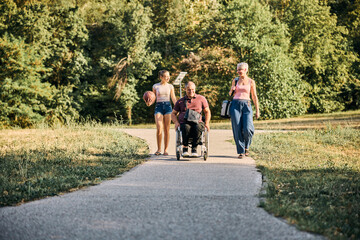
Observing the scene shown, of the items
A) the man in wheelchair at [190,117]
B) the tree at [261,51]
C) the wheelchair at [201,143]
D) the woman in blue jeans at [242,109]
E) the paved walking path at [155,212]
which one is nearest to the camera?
the paved walking path at [155,212]

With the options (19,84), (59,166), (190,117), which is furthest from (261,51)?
(59,166)

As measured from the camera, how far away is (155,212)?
4707 mm

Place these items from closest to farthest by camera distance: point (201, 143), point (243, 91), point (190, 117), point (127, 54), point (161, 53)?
point (190, 117), point (201, 143), point (243, 91), point (127, 54), point (161, 53)

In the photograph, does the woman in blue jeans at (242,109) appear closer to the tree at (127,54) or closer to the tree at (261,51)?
Answer: the tree at (261,51)

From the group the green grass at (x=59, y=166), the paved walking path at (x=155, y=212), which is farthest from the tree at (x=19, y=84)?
the paved walking path at (x=155, y=212)

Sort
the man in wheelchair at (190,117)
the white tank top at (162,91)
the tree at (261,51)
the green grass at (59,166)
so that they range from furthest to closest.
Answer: the tree at (261,51) < the white tank top at (162,91) < the man in wheelchair at (190,117) < the green grass at (59,166)

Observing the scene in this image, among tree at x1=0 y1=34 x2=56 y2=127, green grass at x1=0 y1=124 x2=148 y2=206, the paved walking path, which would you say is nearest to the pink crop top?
the paved walking path

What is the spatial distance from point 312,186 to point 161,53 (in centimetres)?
3187

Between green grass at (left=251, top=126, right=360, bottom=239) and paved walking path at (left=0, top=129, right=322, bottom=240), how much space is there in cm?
25

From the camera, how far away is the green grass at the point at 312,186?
14.2 feet

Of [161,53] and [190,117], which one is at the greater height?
[161,53]

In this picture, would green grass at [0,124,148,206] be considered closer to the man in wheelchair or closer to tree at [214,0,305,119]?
the man in wheelchair

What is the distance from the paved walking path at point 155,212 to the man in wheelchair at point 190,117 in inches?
65.8

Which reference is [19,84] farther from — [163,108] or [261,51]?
[163,108]
